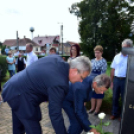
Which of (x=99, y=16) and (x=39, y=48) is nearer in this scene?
(x=99, y=16)

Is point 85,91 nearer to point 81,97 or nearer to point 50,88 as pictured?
point 81,97

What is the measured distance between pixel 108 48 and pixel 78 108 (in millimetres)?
20540

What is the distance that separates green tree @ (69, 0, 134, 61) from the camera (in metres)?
20.9

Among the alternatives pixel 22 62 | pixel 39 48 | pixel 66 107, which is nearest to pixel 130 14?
pixel 22 62

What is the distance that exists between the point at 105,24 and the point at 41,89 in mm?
21437

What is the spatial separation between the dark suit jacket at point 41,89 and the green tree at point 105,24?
2018cm

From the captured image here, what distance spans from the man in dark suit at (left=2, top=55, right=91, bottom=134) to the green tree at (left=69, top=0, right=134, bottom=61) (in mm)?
20155

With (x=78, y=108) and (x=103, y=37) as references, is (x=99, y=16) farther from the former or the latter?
(x=78, y=108)

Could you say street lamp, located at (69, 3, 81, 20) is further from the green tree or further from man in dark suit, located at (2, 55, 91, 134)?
man in dark suit, located at (2, 55, 91, 134)

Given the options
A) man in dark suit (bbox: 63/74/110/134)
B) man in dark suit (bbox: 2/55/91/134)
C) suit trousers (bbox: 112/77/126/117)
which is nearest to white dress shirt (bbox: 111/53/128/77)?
suit trousers (bbox: 112/77/126/117)

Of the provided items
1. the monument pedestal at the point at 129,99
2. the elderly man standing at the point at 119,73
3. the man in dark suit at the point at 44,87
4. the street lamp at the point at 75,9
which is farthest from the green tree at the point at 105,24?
the man in dark suit at the point at 44,87

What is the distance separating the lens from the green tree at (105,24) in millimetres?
20938

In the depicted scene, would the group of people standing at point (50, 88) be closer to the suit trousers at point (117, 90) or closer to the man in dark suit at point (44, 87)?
the man in dark suit at point (44, 87)

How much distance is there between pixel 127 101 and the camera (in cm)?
192
